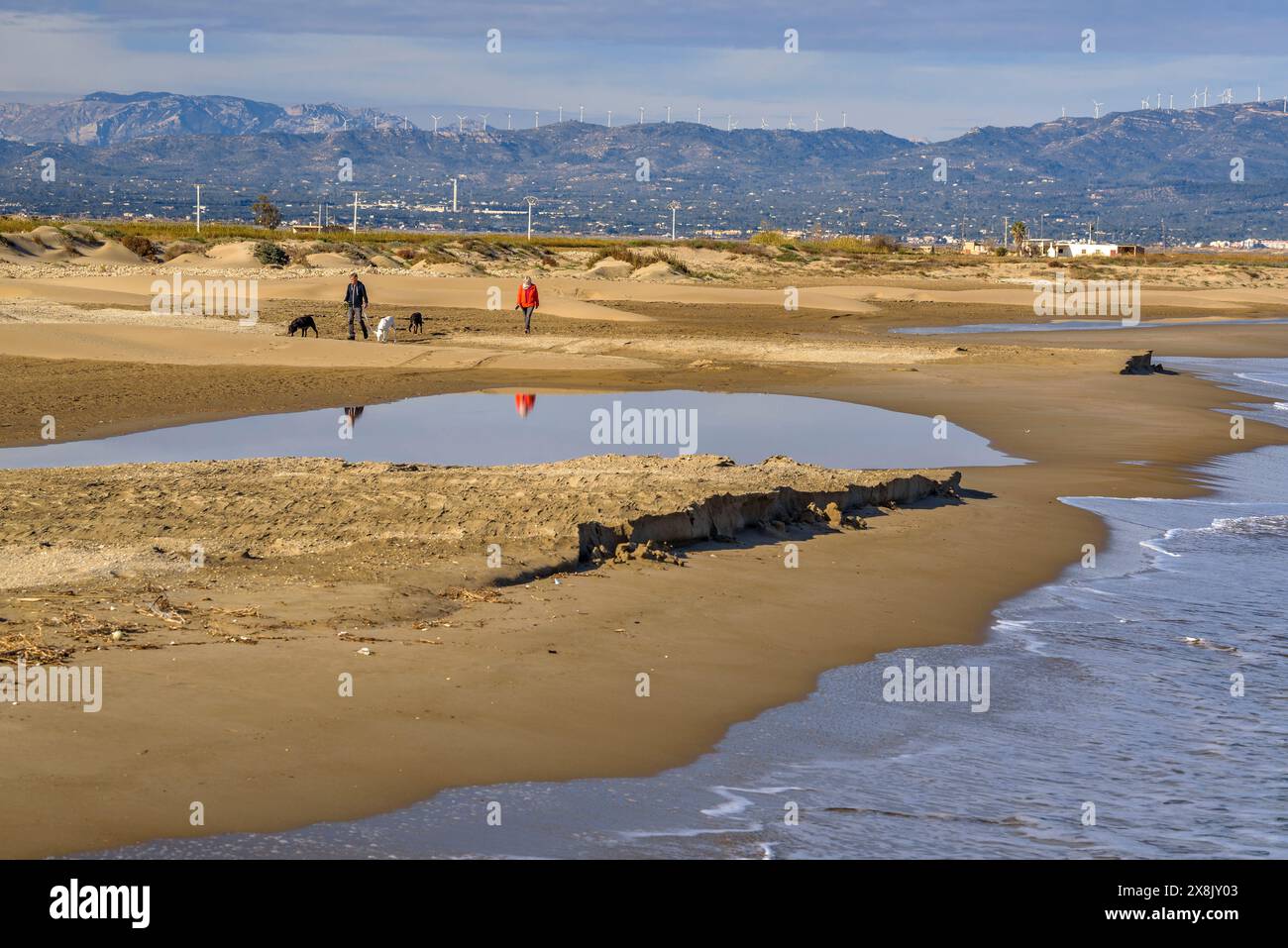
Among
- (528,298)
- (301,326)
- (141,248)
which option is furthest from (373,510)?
(141,248)

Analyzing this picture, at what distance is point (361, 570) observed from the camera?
33.8ft

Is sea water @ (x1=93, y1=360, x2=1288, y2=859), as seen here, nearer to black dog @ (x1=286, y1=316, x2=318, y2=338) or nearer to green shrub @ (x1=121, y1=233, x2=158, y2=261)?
black dog @ (x1=286, y1=316, x2=318, y2=338)

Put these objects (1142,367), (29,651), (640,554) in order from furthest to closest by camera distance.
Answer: (1142,367) < (640,554) < (29,651)

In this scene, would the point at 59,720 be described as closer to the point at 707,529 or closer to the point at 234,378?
the point at 707,529

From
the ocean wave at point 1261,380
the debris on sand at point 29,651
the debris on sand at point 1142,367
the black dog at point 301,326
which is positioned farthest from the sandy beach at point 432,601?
the ocean wave at point 1261,380

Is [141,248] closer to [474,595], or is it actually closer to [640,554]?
[640,554]

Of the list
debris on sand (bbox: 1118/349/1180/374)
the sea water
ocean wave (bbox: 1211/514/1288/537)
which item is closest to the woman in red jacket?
debris on sand (bbox: 1118/349/1180/374)

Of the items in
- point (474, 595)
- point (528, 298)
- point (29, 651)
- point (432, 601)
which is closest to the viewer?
point (29, 651)

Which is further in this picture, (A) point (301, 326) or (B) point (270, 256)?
(B) point (270, 256)

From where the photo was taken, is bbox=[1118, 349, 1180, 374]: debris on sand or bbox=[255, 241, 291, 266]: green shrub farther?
bbox=[255, 241, 291, 266]: green shrub

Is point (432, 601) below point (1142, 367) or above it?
below

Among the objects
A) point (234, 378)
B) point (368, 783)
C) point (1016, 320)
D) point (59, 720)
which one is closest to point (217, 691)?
point (59, 720)
